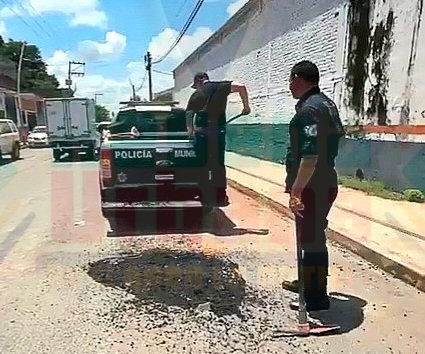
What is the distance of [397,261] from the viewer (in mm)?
5875

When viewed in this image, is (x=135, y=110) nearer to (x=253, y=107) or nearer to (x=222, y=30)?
(x=253, y=107)

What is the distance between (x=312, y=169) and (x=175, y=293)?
1.85 metres

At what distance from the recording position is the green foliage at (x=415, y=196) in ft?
30.8

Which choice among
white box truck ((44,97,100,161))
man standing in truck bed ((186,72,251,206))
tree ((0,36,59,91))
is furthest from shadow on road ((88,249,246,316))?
tree ((0,36,59,91))

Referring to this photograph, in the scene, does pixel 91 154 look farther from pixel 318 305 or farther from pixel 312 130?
pixel 312 130

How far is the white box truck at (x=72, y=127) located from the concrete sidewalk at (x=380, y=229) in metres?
15.2

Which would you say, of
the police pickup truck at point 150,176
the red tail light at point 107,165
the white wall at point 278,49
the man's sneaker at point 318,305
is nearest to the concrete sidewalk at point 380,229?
the man's sneaker at point 318,305

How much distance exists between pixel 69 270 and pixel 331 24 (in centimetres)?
1047

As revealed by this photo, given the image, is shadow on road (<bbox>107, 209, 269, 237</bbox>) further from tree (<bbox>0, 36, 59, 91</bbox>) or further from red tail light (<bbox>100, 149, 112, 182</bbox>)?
tree (<bbox>0, 36, 59, 91</bbox>)

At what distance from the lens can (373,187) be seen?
1092 cm

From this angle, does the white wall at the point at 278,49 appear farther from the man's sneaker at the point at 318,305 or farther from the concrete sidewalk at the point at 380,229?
the man's sneaker at the point at 318,305

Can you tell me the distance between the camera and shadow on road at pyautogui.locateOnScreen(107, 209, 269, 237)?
8.04 m

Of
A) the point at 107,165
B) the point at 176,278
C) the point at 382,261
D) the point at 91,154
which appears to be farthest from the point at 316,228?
the point at 91,154

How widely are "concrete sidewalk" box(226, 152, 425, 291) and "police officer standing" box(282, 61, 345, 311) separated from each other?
4.40ft
